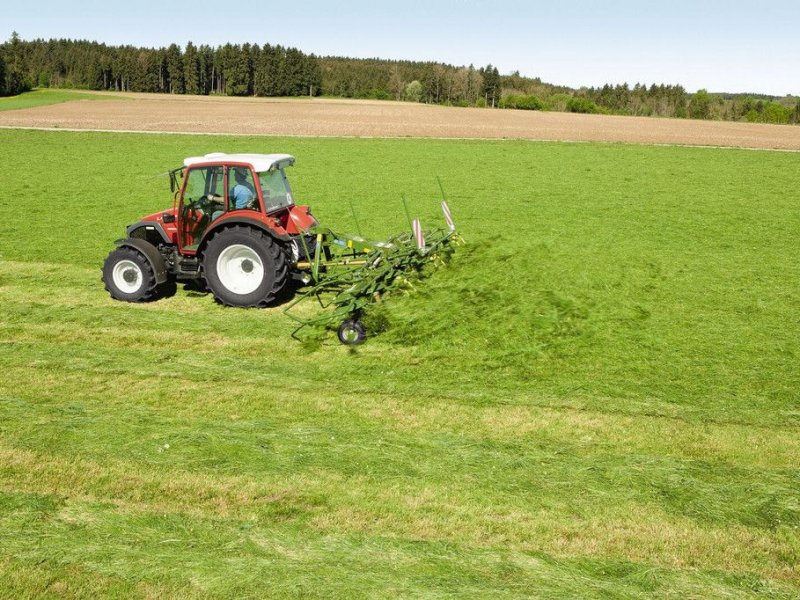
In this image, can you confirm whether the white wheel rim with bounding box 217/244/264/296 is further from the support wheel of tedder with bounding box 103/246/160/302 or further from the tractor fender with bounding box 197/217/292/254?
the support wheel of tedder with bounding box 103/246/160/302

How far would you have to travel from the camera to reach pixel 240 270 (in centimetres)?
1013

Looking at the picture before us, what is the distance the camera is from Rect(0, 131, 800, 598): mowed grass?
4.73 metres

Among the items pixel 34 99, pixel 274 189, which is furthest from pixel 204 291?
pixel 34 99

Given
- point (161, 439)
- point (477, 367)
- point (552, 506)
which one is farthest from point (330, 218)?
point (552, 506)

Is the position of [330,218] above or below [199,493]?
above

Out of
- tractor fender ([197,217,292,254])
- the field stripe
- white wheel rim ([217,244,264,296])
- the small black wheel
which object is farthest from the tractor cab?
the field stripe

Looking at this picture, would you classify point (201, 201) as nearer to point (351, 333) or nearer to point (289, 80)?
point (351, 333)

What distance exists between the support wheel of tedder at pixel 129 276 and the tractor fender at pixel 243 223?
0.98 meters

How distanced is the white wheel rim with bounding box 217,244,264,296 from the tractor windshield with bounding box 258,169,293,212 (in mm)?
807

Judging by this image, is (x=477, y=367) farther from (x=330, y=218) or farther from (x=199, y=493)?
(x=330, y=218)

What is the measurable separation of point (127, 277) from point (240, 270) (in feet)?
6.09

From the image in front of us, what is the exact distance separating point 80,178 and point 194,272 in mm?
14989

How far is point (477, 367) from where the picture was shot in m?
8.16

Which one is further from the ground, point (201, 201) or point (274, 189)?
point (274, 189)
